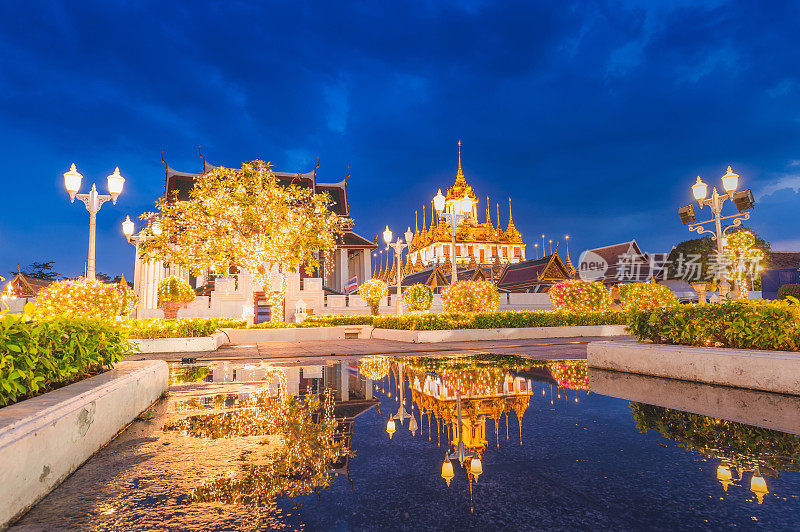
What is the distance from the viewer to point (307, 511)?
8.71 feet

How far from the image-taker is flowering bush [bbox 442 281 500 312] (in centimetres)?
1964

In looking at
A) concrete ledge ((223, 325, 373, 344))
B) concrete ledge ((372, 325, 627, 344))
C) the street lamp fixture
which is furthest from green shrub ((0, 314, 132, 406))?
the street lamp fixture

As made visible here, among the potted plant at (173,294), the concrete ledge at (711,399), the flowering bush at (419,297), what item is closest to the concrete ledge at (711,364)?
the concrete ledge at (711,399)

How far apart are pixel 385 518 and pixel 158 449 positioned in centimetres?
255

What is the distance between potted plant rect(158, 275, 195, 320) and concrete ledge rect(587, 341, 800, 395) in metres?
23.1

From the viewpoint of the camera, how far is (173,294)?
25062 millimetres

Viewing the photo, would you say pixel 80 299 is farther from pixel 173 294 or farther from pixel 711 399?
pixel 711 399

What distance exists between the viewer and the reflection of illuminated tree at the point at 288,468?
2.96 metres

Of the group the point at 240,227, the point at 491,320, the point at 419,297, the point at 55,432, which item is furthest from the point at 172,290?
the point at 55,432

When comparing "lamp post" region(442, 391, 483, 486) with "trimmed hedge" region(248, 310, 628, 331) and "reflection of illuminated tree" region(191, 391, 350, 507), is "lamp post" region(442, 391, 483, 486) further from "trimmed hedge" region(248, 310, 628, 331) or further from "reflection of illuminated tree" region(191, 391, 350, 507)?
"trimmed hedge" region(248, 310, 628, 331)

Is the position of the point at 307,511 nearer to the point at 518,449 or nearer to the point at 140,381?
the point at 518,449

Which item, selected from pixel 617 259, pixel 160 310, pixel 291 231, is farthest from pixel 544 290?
pixel 160 310

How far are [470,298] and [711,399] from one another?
14089 millimetres

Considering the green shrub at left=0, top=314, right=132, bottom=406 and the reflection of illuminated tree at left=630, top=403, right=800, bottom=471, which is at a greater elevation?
the green shrub at left=0, top=314, right=132, bottom=406
